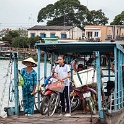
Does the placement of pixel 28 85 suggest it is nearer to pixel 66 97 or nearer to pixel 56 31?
pixel 66 97

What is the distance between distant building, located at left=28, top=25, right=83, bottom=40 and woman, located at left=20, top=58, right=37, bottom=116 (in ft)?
213

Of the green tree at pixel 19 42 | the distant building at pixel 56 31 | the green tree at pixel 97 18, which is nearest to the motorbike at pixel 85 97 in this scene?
the green tree at pixel 19 42

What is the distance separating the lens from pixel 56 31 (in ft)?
248

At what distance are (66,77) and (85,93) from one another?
817 mm

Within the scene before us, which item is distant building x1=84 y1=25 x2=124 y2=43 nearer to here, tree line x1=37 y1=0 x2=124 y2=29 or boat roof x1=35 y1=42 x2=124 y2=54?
tree line x1=37 y1=0 x2=124 y2=29

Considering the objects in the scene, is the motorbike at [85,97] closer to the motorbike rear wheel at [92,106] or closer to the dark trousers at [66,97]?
the motorbike rear wheel at [92,106]

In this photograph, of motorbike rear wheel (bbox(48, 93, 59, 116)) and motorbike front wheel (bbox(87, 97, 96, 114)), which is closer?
motorbike rear wheel (bbox(48, 93, 59, 116))

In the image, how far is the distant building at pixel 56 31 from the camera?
2992 inches

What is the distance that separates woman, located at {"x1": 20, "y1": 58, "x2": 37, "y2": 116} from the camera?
9.43 metres

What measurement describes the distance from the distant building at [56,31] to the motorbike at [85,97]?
6438 centimetres

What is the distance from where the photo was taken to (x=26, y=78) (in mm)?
9438

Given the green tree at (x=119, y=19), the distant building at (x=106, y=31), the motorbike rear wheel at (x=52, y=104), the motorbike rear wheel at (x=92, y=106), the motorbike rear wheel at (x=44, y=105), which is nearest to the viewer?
the motorbike rear wheel at (x=44, y=105)

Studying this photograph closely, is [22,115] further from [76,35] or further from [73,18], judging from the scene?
[73,18]

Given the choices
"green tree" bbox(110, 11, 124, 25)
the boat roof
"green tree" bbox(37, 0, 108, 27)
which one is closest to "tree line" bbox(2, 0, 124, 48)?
"green tree" bbox(37, 0, 108, 27)
